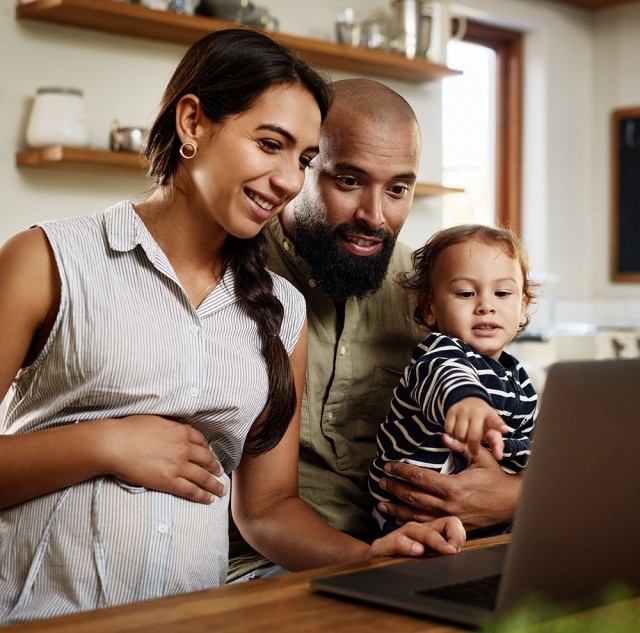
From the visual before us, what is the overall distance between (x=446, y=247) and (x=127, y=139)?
1985 mm

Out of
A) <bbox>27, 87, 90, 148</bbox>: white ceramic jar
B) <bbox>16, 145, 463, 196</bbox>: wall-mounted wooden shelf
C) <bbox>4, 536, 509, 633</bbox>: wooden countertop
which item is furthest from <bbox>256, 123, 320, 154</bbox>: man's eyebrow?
<bbox>27, 87, 90, 148</bbox>: white ceramic jar

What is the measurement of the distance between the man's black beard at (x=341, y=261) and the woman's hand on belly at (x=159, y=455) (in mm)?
585

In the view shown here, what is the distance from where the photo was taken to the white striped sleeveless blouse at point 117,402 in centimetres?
139

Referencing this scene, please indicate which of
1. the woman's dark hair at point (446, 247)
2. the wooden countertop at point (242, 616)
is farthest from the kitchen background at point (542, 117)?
the wooden countertop at point (242, 616)

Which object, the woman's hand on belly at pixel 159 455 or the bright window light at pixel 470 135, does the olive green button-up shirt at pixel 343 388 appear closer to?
the woman's hand on belly at pixel 159 455

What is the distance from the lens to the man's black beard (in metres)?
1.96

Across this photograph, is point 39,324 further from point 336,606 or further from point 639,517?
point 639,517

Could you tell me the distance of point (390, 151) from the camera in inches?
80.1

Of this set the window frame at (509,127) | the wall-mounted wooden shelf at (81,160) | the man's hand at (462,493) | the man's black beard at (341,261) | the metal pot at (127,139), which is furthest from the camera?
the window frame at (509,127)

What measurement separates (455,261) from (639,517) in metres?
0.96

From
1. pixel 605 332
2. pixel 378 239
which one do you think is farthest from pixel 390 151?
pixel 605 332

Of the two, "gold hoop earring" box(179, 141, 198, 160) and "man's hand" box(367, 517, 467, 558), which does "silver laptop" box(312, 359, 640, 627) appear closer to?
"man's hand" box(367, 517, 467, 558)

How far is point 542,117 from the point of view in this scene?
18.7 feet

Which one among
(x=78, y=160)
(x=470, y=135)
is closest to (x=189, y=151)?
(x=78, y=160)
